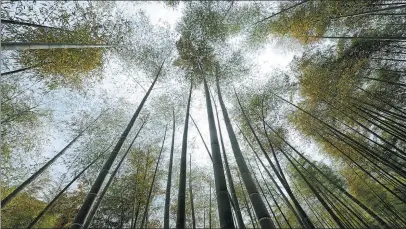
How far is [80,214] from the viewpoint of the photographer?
211 centimetres

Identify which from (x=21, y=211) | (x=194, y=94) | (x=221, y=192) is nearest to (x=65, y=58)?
(x=194, y=94)

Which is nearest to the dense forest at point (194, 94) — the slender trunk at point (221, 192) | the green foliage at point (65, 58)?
the green foliage at point (65, 58)

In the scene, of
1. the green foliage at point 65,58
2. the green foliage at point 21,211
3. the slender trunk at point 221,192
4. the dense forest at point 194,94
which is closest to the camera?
the slender trunk at point 221,192

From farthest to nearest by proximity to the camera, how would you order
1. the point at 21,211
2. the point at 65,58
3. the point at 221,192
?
the point at 21,211
the point at 65,58
the point at 221,192

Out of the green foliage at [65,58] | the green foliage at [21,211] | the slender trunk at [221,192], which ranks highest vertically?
the green foliage at [65,58]

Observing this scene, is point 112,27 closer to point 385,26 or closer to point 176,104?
point 176,104

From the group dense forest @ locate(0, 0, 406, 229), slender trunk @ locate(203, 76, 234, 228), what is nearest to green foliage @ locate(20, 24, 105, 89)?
dense forest @ locate(0, 0, 406, 229)

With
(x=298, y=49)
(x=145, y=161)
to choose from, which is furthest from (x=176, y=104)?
(x=298, y=49)

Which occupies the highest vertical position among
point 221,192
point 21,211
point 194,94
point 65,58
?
point 194,94

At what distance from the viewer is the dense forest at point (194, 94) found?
5.31 m

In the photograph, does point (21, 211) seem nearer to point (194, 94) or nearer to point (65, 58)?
point (65, 58)

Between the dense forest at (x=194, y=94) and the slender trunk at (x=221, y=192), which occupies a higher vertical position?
the dense forest at (x=194, y=94)

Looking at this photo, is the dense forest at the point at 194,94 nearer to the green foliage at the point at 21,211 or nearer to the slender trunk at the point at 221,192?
the green foliage at the point at 21,211

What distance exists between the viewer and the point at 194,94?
22.8 ft
